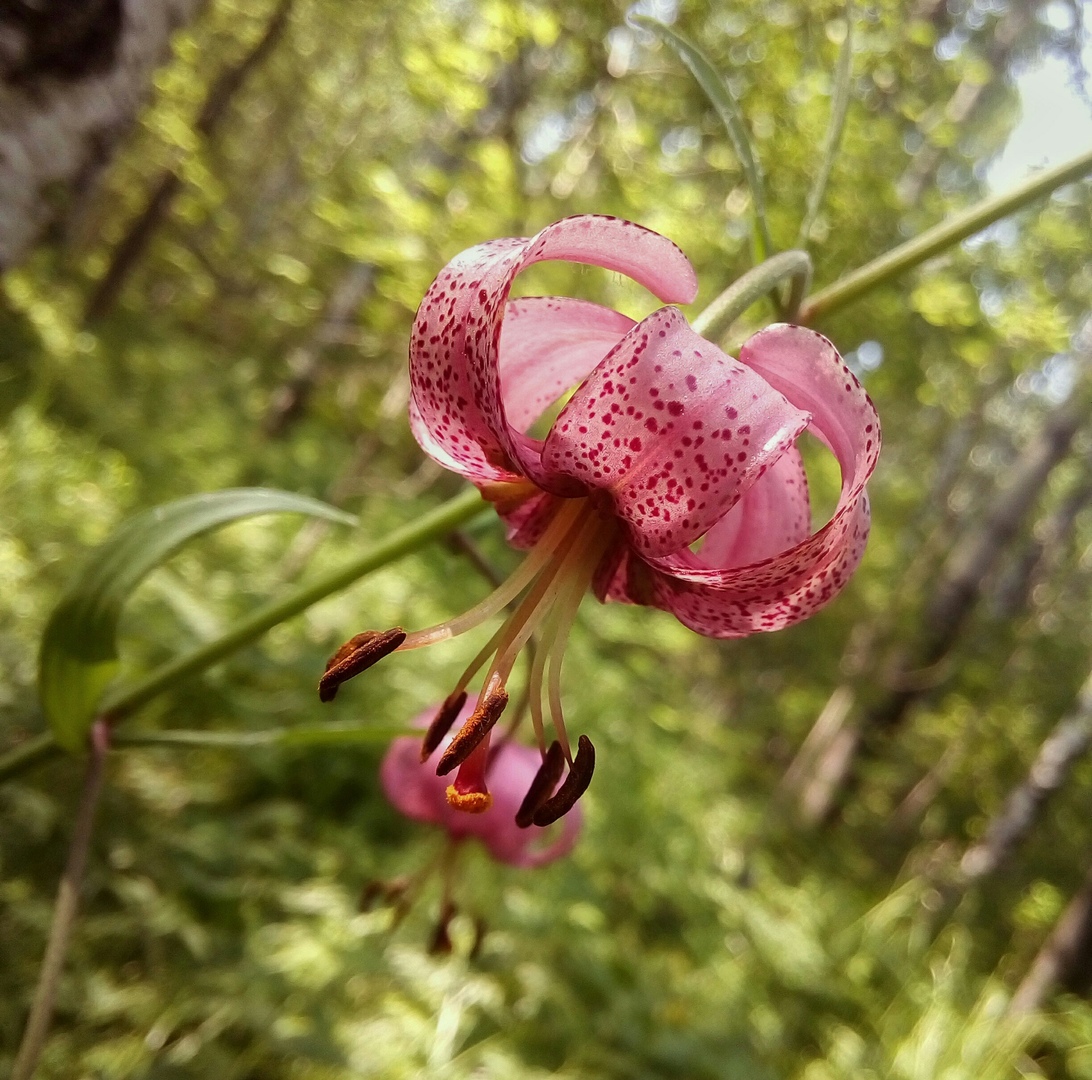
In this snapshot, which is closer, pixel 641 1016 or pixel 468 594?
pixel 641 1016

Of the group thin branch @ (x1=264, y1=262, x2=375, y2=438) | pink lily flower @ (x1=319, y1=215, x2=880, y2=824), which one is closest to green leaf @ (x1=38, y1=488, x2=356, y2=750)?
pink lily flower @ (x1=319, y1=215, x2=880, y2=824)

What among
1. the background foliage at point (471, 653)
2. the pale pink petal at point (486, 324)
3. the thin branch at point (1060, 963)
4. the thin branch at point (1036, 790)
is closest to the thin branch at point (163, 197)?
the background foliage at point (471, 653)

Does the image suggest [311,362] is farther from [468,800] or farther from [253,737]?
[468,800]

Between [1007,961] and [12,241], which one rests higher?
[12,241]

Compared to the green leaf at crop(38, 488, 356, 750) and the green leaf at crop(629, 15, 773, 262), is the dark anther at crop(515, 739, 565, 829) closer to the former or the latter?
the green leaf at crop(38, 488, 356, 750)

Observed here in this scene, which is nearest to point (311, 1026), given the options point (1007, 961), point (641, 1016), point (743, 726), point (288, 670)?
point (288, 670)

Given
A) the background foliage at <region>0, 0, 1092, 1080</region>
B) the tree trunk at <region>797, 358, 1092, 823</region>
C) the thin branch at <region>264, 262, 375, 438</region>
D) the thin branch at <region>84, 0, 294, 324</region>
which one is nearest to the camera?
the background foliage at <region>0, 0, 1092, 1080</region>

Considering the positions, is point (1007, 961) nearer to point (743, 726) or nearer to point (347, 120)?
point (743, 726)
